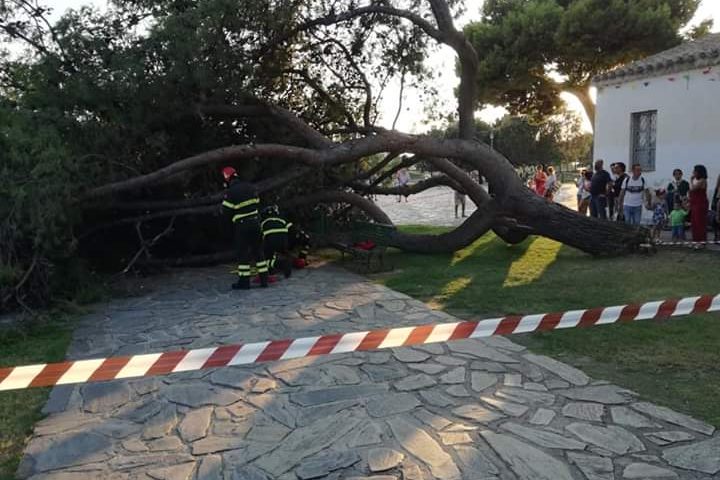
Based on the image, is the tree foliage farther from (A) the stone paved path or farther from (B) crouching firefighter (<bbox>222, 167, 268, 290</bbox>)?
(A) the stone paved path

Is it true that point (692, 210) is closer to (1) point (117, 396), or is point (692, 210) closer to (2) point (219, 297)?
(2) point (219, 297)

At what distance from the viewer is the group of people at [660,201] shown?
1177 centimetres

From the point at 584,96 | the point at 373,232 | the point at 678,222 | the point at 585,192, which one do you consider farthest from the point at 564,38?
the point at 373,232

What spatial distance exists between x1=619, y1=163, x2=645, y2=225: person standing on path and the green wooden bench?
5.05 m

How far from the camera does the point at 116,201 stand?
10.0 meters

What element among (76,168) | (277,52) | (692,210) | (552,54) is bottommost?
(692,210)

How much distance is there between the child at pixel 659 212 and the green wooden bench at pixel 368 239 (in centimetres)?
574

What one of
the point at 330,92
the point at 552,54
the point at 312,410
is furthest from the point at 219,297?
the point at 552,54

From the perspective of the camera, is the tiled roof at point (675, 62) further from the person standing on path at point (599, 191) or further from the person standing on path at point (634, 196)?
the person standing on path at point (634, 196)

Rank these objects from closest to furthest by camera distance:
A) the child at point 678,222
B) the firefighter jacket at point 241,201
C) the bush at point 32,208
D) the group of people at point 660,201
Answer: the bush at point 32,208 < the firefighter jacket at point 241,201 < the group of people at point 660,201 < the child at point 678,222

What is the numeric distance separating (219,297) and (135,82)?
11.4ft


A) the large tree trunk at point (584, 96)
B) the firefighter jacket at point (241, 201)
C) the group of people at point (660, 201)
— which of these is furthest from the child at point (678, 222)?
the large tree trunk at point (584, 96)

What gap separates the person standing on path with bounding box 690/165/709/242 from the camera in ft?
37.8

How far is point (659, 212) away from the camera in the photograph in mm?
13891
